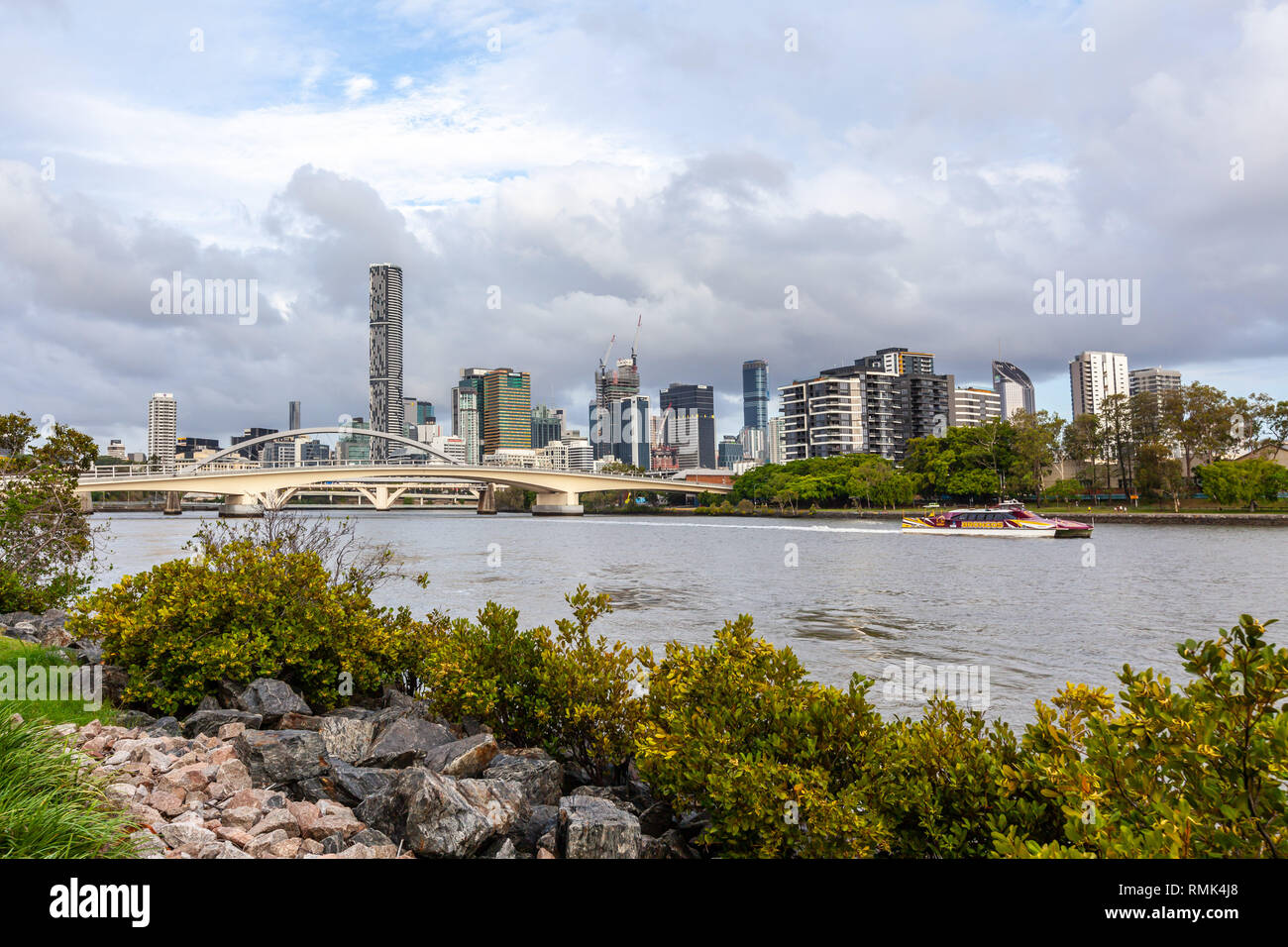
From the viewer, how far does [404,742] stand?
7141 mm

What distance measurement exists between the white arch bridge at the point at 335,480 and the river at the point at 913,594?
2916 centimetres

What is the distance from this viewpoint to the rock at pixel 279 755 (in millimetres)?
6297

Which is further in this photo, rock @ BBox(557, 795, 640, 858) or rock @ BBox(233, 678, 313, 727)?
rock @ BBox(233, 678, 313, 727)

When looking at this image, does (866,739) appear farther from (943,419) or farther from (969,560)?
(943,419)

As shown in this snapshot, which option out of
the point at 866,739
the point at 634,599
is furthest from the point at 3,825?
the point at 634,599

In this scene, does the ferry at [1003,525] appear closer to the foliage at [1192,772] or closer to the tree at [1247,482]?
the tree at [1247,482]

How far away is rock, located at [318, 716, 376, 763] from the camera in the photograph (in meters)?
7.21

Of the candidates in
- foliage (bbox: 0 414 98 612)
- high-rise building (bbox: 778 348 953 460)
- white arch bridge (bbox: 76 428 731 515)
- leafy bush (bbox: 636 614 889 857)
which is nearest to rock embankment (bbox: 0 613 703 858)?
leafy bush (bbox: 636 614 889 857)

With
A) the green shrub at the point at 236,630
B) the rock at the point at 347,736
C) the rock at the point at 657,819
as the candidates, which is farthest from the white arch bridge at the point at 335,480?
the rock at the point at 657,819

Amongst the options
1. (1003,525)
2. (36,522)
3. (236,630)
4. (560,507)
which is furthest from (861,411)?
(236,630)

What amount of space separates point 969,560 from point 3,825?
140 feet

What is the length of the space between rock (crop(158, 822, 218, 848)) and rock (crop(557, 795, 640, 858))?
2115mm

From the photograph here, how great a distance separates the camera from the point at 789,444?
606ft

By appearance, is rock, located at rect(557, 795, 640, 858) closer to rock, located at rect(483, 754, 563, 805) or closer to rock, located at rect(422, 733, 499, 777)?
rock, located at rect(483, 754, 563, 805)
